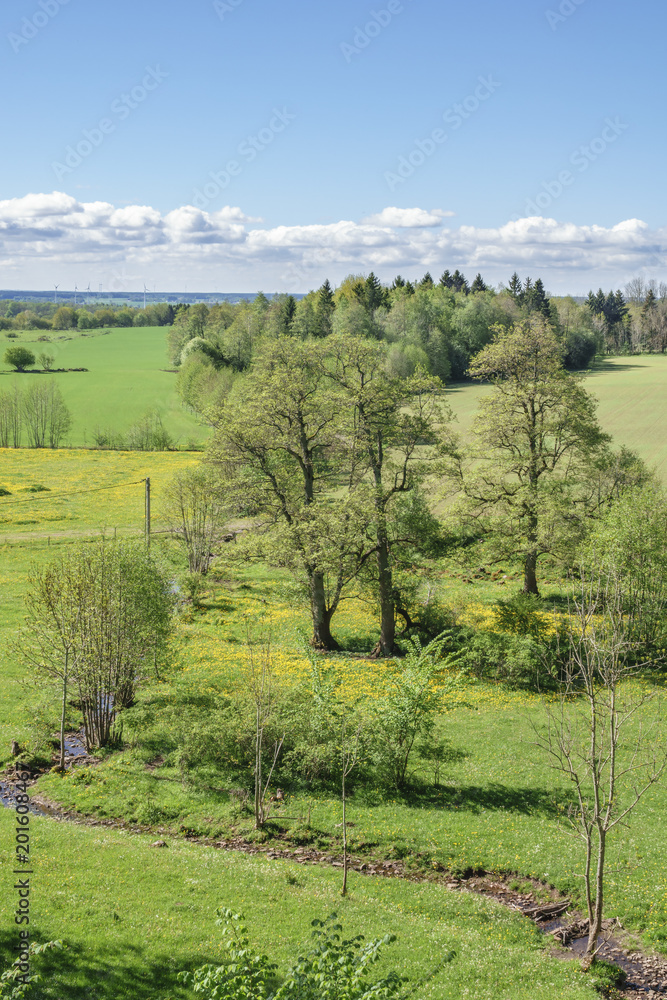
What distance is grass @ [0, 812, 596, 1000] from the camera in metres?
12.8

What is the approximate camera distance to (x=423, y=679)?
877 inches

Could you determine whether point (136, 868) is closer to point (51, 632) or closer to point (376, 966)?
point (376, 966)

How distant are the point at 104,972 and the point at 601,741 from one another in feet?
33.6

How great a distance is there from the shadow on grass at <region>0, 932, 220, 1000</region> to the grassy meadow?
1.3 inches

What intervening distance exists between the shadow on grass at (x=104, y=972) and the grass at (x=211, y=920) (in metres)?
0.02

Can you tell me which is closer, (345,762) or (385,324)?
(345,762)

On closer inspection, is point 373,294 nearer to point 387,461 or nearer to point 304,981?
point 387,461

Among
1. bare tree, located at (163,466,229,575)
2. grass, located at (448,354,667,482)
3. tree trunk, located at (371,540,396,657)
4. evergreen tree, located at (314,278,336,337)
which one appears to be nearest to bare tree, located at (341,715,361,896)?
tree trunk, located at (371,540,396,657)

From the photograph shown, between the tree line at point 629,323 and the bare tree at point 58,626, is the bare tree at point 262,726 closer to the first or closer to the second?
the bare tree at point 58,626

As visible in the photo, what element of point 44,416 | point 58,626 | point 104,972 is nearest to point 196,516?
point 58,626

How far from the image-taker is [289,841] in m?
20.0

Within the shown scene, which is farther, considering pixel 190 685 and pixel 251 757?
pixel 190 685

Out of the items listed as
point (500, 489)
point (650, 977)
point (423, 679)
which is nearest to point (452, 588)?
point (500, 489)

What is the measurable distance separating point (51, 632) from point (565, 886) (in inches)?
713
